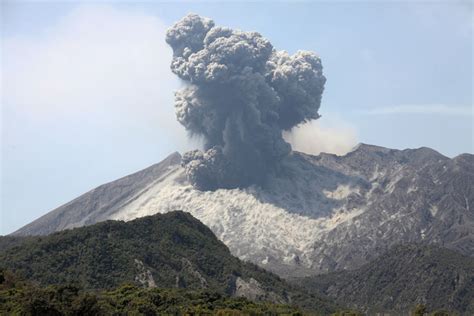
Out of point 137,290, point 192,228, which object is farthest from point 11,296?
point 192,228

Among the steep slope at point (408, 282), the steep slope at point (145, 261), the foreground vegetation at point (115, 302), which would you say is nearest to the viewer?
the foreground vegetation at point (115, 302)

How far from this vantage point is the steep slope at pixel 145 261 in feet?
411

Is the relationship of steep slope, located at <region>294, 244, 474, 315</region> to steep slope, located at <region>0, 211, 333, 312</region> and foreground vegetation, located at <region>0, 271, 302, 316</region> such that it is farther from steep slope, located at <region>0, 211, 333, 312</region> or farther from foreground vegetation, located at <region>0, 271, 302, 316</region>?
foreground vegetation, located at <region>0, 271, 302, 316</region>

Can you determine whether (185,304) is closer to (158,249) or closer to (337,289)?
(158,249)

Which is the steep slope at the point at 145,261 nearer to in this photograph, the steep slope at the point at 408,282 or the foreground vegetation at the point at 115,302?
the foreground vegetation at the point at 115,302

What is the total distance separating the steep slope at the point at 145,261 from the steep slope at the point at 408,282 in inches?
1218

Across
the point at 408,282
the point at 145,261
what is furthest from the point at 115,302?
the point at 408,282

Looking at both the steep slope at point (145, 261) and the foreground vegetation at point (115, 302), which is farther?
the steep slope at point (145, 261)

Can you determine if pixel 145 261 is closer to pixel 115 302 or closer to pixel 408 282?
pixel 115 302

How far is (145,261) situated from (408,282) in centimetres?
6759

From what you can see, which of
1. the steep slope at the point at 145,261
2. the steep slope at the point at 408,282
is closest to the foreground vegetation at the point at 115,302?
the steep slope at the point at 145,261

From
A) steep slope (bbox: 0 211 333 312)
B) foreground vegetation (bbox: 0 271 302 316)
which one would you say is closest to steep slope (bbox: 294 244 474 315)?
steep slope (bbox: 0 211 333 312)

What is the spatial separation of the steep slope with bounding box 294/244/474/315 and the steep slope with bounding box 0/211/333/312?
30.9m

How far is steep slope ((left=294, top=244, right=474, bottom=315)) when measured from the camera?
555 ft
